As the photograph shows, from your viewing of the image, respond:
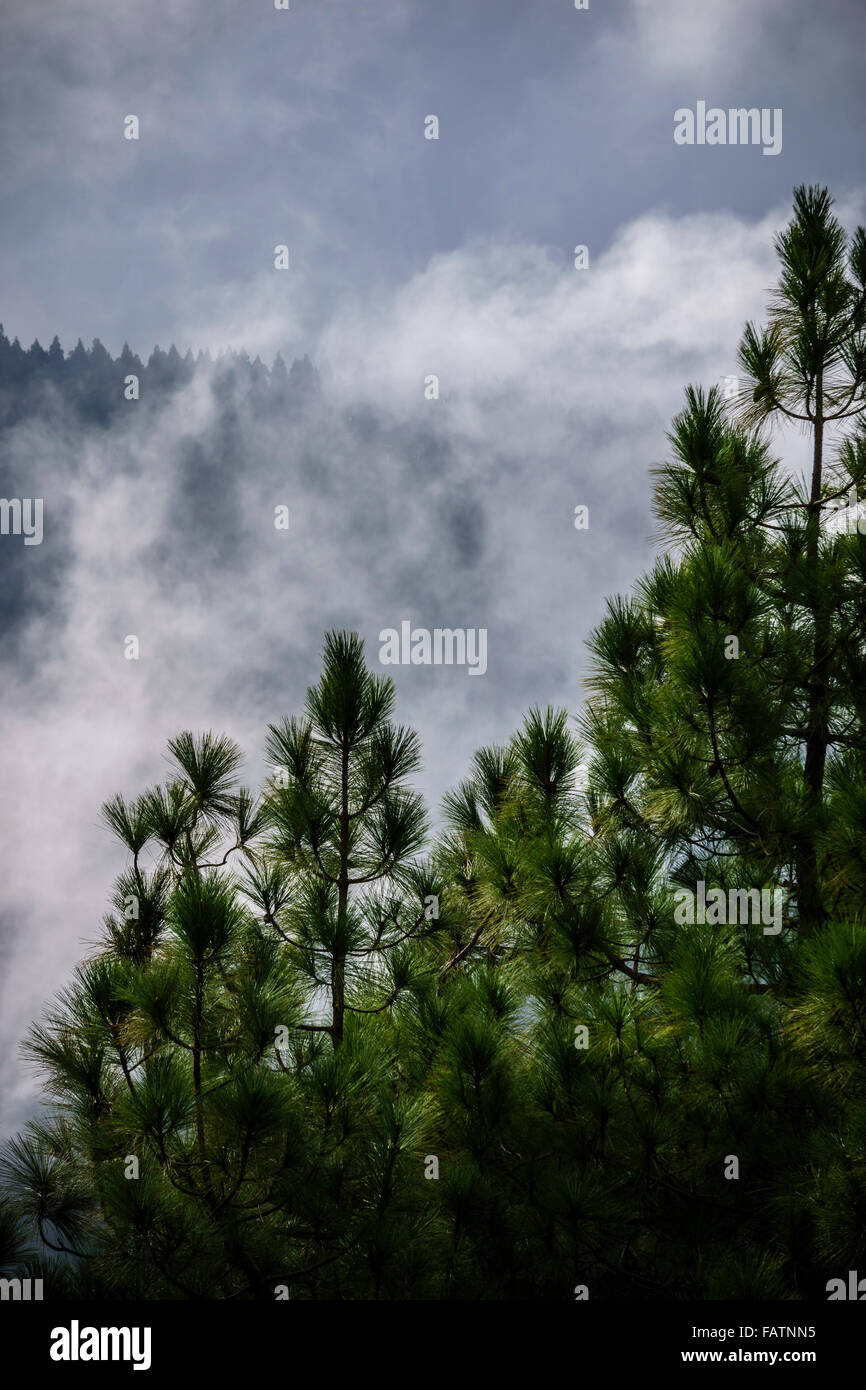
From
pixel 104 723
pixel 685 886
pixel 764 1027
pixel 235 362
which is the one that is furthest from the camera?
pixel 235 362

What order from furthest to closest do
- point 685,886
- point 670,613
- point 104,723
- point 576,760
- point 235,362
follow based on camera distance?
point 235,362 < point 104,723 < point 685,886 < point 576,760 < point 670,613

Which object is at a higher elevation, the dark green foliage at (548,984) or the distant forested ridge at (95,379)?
the distant forested ridge at (95,379)

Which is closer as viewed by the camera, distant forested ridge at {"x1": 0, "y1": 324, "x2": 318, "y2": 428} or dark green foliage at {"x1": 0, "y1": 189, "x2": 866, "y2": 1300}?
dark green foliage at {"x1": 0, "y1": 189, "x2": 866, "y2": 1300}

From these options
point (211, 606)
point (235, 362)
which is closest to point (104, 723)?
point (211, 606)

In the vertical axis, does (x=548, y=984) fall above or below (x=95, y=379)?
below

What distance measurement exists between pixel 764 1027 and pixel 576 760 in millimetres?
1401

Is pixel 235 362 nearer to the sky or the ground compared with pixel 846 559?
nearer to the sky

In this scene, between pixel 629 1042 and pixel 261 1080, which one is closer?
pixel 261 1080

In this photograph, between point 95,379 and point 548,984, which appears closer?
point 548,984

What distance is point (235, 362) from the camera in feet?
341

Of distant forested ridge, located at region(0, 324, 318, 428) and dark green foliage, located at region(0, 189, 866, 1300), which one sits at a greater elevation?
distant forested ridge, located at region(0, 324, 318, 428)

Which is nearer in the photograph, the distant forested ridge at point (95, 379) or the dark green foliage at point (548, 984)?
the dark green foliage at point (548, 984)
